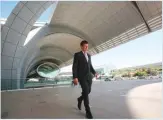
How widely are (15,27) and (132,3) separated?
32.8 feet

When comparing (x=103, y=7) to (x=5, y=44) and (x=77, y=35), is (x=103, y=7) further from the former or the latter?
(x=5, y=44)

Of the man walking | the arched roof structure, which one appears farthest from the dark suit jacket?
the arched roof structure

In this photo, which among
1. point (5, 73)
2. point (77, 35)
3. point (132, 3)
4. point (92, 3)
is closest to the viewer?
point (5, 73)

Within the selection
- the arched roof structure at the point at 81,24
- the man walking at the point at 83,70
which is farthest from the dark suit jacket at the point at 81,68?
the arched roof structure at the point at 81,24

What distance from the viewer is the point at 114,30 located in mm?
23000

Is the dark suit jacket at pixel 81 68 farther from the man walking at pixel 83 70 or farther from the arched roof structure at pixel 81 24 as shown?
the arched roof structure at pixel 81 24

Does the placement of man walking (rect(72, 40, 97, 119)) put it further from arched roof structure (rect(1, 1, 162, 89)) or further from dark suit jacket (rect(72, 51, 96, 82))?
arched roof structure (rect(1, 1, 162, 89))

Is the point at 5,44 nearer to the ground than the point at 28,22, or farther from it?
nearer to the ground

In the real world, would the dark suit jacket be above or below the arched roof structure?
below

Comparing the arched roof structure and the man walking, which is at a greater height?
the arched roof structure

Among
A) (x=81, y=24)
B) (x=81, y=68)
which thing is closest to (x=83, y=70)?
(x=81, y=68)

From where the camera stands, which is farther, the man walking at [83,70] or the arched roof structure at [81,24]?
the arched roof structure at [81,24]

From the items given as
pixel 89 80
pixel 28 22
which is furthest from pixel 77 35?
pixel 89 80

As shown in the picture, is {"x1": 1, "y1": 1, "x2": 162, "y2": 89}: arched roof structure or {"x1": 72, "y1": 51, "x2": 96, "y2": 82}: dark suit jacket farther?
{"x1": 1, "y1": 1, "x2": 162, "y2": 89}: arched roof structure
